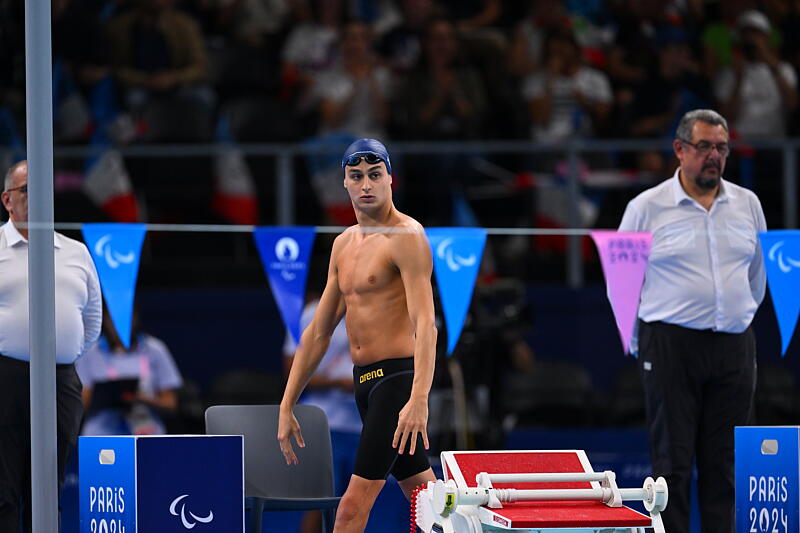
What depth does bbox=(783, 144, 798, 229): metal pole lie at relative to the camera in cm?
859

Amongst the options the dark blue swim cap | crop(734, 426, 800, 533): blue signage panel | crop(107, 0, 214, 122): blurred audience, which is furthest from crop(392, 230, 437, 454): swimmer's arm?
→ crop(107, 0, 214, 122): blurred audience

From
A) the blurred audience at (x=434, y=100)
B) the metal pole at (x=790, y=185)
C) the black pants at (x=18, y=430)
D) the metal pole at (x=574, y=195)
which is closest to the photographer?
the black pants at (x=18, y=430)

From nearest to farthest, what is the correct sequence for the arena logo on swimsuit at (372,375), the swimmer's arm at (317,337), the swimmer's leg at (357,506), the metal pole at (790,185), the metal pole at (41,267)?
the metal pole at (41,267)
the swimmer's leg at (357,506)
the arena logo on swimsuit at (372,375)
the swimmer's arm at (317,337)
the metal pole at (790,185)

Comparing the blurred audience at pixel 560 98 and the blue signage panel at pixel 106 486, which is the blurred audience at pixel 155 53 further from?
the blue signage panel at pixel 106 486

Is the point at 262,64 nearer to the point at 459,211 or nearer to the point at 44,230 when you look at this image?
the point at 459,211

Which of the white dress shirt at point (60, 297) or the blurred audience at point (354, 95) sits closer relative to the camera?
the white dress shirt at point (60, 297)

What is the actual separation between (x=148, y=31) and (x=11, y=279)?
405 centimetres

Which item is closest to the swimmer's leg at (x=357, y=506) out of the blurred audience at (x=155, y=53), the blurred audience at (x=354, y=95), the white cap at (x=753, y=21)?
the blurred audience at (x=354, y=95)

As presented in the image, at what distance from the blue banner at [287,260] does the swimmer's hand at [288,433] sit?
0.80 metres

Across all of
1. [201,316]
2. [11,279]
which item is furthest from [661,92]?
[11,279]

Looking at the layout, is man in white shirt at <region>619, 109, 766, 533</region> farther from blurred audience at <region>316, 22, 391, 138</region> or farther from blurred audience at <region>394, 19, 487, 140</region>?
blurred audience at <region>316, 22, 391, 138</region>

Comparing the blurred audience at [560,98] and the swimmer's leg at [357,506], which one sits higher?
the blurred audience at [560,98]

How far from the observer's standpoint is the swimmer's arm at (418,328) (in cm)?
468

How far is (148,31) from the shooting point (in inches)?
351
